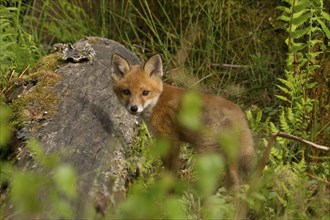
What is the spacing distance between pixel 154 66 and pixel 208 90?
2217mm

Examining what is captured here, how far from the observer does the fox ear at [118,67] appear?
6797mm

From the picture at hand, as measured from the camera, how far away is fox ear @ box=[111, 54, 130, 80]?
22.3 feet

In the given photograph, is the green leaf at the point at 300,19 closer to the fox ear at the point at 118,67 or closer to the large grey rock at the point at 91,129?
the fox ear at the point at 118,67

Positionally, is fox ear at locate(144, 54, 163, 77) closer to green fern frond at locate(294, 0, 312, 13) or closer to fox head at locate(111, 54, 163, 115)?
fox head at locate(111, 54, 163, 115)

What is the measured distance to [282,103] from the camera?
317 inches

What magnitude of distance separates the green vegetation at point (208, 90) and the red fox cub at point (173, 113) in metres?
0.24

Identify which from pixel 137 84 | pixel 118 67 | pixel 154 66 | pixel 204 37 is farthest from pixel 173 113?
pixel 204 37

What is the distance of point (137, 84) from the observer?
668cm

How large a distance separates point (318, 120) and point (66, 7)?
424cm

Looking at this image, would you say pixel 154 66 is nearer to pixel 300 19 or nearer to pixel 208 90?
pixel 300 19

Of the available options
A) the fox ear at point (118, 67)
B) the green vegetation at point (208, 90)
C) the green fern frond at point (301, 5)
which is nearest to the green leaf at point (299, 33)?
the green vegetation at point (208, 90)

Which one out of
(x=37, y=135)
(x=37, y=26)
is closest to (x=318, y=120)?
(x=37, y=135)

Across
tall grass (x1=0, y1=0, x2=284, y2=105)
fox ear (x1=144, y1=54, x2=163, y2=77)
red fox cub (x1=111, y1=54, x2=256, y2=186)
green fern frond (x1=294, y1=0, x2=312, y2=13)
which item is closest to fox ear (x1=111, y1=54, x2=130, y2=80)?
red fox cub (x1=111, y1=54, x2=256, y2=186)

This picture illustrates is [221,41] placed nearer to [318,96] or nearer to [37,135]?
[318,96]
